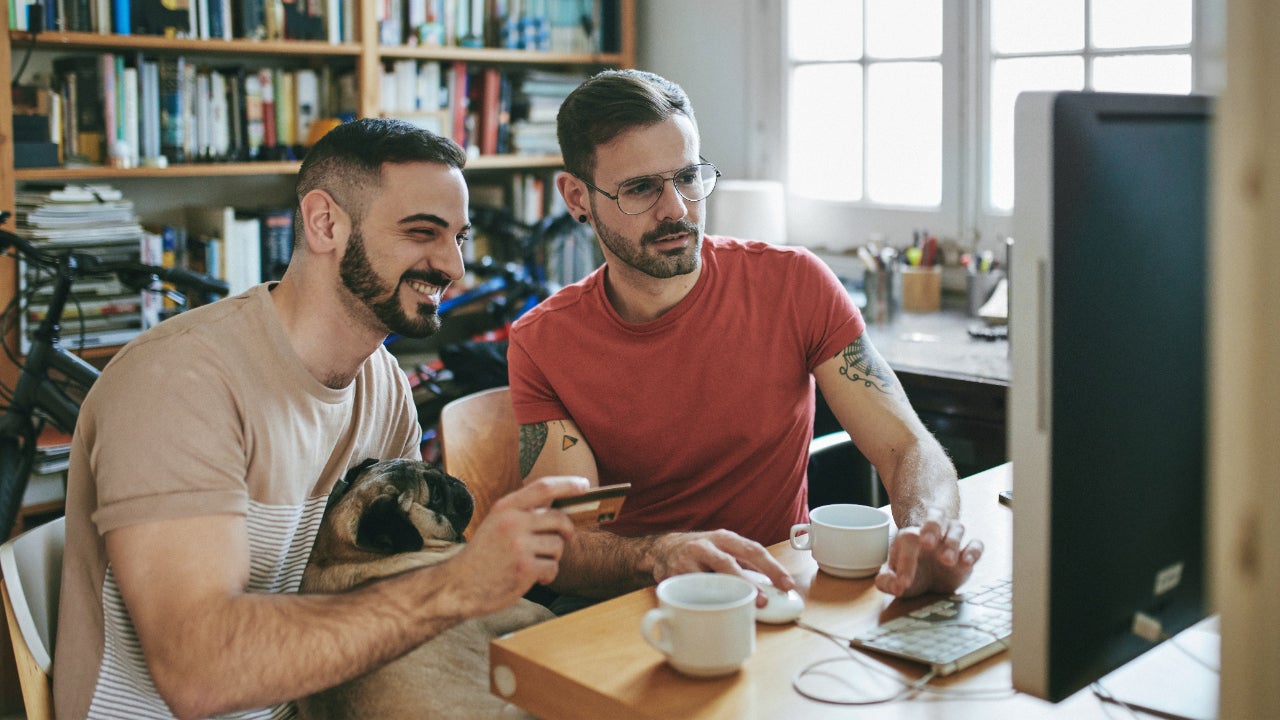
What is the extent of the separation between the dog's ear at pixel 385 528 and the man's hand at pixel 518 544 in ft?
1.18

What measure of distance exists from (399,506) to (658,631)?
0.61 meters

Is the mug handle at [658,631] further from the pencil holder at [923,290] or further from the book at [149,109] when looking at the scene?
the book at [149,109]

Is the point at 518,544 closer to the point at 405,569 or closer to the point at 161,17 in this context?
the point at 405,569

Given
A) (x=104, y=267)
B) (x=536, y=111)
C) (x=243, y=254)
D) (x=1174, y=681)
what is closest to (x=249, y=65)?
(x=243, y=254)

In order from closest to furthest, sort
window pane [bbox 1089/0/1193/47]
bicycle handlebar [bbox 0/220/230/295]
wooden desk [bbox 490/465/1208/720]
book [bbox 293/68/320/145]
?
wooden desk [bbox 490/465/1208/720], bicycle handlebar [bbox 0/220/230/295], window pane [bbox 1089/0/1193/47], book [bbox 293/68/320/145]

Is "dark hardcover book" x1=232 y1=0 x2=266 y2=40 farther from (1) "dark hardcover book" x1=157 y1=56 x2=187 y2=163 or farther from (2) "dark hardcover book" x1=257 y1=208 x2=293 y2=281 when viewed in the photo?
(2) "dark hardcover book" x1=257 y1=208 x2=293 y2=281

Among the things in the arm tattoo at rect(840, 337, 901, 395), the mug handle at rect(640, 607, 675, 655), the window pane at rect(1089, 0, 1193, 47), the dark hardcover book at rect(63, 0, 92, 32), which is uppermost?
the dark hardcover book at rect(63, 0, 92, 32)

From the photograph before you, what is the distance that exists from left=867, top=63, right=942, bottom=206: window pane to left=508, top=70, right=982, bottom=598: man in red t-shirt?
1697mm

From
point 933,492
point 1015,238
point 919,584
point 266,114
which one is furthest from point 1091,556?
→ point 266,114

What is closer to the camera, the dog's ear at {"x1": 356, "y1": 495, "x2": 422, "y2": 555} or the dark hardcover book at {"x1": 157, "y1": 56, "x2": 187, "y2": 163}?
the dog's ear at {"x1": 356, "y1": 495, "x2": 422, "y2": 555}

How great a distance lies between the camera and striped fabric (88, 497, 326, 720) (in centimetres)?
131

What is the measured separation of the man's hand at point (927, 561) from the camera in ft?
4.03

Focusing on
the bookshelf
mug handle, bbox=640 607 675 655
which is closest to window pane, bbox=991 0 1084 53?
the bookshelf

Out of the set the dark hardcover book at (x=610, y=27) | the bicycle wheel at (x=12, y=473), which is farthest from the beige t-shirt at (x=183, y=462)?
the dark hardcover book at (x=610, y=27)
